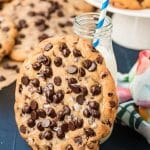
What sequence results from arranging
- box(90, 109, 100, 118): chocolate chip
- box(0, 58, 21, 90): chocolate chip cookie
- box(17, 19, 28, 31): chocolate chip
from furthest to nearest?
box(17, 19, 28, 31): chocolate chip → box(0, 58, 21, 90): chocolate chip cookie → box(90, 109, 100, 118): chocolate chip

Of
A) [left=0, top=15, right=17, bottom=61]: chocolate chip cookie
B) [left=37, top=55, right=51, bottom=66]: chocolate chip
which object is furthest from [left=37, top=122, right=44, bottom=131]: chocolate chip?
[left=0, top=15, right=17, bottom=61]: chocolate chip cookie

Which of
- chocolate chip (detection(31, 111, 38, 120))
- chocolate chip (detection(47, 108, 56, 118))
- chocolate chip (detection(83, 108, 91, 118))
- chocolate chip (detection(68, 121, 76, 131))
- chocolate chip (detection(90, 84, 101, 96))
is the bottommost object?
chocolate chip (detection(31, 111, 38, 120))

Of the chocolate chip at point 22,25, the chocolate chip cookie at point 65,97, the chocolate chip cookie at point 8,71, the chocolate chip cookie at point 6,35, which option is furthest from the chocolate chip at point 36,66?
the chocolate chip at point 22,25

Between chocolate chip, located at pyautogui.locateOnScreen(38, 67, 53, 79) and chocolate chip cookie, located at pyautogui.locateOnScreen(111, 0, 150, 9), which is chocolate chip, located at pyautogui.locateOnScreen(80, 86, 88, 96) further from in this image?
chocolate chip cookie, located at pyautogui.locateOnScreen(111, 0, 150, 9)

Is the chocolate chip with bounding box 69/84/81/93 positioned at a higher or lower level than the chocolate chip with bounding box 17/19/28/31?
higher

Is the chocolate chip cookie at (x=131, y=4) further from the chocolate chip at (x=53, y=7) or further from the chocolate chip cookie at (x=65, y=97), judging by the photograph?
the chocolate chip cookie at (x=65, y=97)
